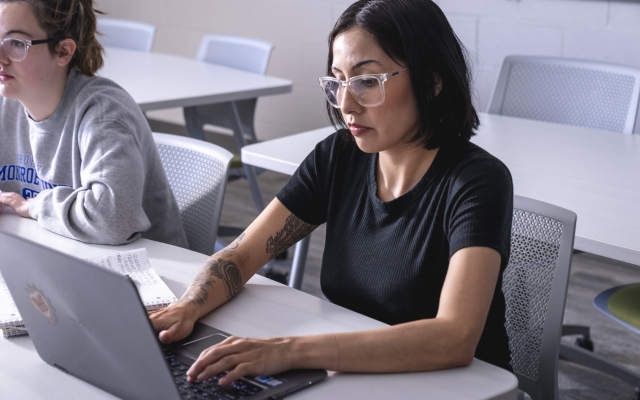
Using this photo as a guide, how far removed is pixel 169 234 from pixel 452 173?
754 mm

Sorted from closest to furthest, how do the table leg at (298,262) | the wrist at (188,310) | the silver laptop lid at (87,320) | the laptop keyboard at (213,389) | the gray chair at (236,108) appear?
the silver laptop lid at (87,320) → the laptop keyboard at (213,389) → the wrist at (188,310) → the table leg at (298,262) → the gray chair at (236,108)

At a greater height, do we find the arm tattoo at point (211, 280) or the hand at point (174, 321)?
the arm tattoo at point (211, 280)

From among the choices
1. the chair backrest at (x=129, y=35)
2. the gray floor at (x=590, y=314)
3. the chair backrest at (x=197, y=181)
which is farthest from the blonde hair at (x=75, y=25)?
the chair backrest at (x=129, y=35)

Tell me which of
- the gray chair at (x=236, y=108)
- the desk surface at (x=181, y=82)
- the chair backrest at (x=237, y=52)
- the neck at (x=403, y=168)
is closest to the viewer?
the neck at (x=403, y=168)

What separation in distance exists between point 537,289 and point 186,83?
6.68ft

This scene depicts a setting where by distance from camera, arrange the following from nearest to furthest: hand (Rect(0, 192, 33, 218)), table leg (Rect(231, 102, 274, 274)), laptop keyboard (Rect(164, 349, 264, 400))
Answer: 1. laptop keyboard (Rect(164, 349, 264, 400))
2. hand (Rect(0, 192, 33, 218))
3. table leg (Rect(231, 102, 274, 274))

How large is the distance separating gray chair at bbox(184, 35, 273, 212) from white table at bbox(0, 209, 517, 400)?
1702 mm

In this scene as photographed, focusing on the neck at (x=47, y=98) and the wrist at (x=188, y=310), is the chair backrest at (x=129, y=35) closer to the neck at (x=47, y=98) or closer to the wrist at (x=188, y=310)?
the neck at (x=47, y=98)

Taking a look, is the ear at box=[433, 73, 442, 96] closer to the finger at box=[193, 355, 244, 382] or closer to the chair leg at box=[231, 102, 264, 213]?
the finger at box=[193, 355, 244, 382]

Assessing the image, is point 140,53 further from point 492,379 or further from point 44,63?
point 492,379

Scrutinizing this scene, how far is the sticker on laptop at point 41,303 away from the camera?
103 centimetres

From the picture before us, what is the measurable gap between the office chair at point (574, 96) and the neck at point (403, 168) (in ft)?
4.26

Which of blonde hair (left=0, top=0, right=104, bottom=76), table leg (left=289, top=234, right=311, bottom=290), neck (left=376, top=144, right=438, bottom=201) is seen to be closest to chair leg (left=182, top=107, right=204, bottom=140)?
table leg (left=289, top=234, right=311, bottom=290)

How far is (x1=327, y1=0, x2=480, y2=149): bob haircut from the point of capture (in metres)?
1.29
